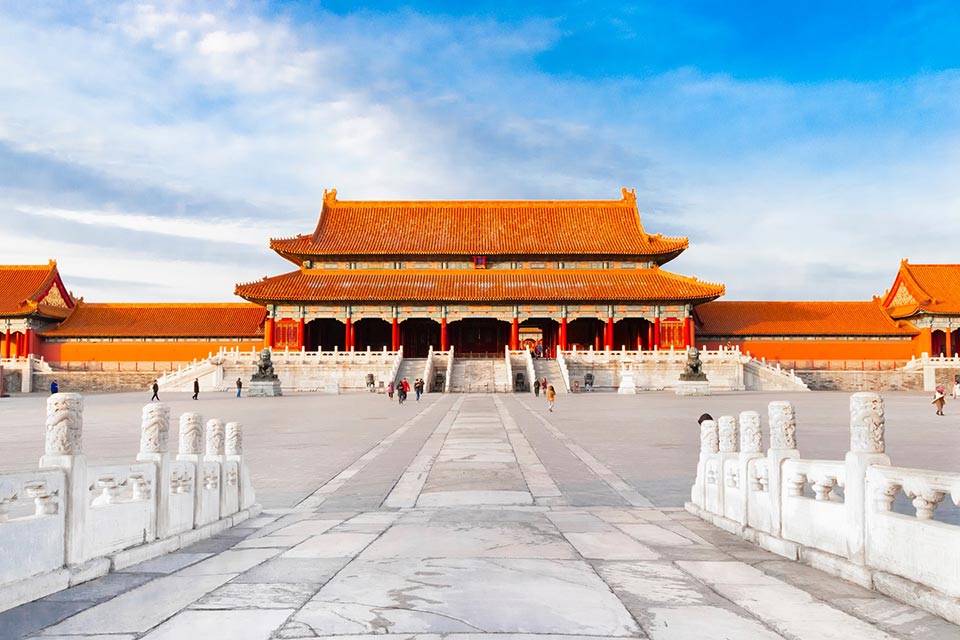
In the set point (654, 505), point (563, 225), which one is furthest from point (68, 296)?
point (654, 505)

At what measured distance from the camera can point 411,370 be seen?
1645 inches

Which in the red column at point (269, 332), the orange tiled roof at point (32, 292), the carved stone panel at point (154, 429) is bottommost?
the carved stone panel at point (154, 429)

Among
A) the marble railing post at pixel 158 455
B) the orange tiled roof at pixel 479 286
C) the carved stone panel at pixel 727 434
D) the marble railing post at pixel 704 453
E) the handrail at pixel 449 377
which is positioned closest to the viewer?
the marble railing post at pixel 158 455

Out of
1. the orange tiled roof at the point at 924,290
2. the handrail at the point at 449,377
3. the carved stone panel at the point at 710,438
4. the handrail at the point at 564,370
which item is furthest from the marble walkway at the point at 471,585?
the orange tiled roof at the point at 924,290

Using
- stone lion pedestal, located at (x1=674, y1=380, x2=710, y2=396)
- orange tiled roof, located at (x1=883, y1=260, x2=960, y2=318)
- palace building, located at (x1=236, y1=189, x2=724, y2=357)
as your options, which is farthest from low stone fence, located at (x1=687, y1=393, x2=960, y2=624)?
orange tiled roof, located at (x1=883, y1=260, x2=960, y2=318)

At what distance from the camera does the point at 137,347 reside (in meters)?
49.7

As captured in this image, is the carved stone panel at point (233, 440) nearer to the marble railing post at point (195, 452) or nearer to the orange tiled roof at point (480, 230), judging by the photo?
the marble railing post at point (195, 452)

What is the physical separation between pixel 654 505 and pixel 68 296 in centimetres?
5488

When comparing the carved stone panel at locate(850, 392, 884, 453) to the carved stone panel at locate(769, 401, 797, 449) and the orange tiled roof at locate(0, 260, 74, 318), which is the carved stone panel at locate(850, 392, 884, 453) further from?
the orange tiled roof at locate(0, 260, 74, 318)

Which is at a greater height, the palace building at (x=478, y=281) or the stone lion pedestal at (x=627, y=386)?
the palace building at (x=478, y=281)

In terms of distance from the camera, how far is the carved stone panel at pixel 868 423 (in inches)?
218

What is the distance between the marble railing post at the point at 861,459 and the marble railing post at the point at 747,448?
1.81 m

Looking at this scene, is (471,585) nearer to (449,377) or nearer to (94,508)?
(94,508)

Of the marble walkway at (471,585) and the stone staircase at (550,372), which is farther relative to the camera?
the stone staircase at (550,372)
